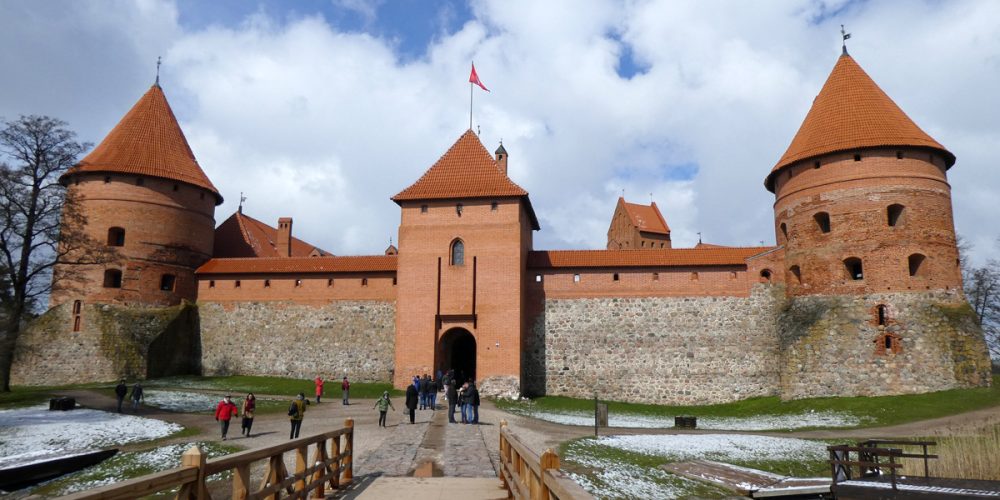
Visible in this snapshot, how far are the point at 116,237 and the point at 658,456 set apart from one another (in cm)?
2343

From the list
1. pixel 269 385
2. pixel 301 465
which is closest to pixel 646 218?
pixel 269 385

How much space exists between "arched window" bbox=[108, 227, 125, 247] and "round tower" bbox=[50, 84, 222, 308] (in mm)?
34

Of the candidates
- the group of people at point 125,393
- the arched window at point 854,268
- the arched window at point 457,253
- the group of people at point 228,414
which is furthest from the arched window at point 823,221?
the group of people at point 125,393

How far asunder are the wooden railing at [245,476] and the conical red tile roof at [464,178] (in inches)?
615

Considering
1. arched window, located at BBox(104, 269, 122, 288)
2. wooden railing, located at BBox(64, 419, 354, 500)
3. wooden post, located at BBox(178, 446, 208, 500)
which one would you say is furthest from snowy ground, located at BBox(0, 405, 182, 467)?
wooden post, located at BBox(178, 446, 208, 500)

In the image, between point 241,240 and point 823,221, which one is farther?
point 241,240

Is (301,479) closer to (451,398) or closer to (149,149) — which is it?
(451,398)

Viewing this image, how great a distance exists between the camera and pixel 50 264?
67.3 ft

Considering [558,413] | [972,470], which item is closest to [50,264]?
[558,413]

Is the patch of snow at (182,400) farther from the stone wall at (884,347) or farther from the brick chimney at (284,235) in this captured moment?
the stone wall at (884,347)

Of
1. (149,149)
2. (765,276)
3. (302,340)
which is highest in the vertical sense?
(149,149)

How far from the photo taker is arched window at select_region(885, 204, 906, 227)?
21.0 m

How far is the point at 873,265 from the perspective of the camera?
68.4 feet

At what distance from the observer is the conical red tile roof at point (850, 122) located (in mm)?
21266
